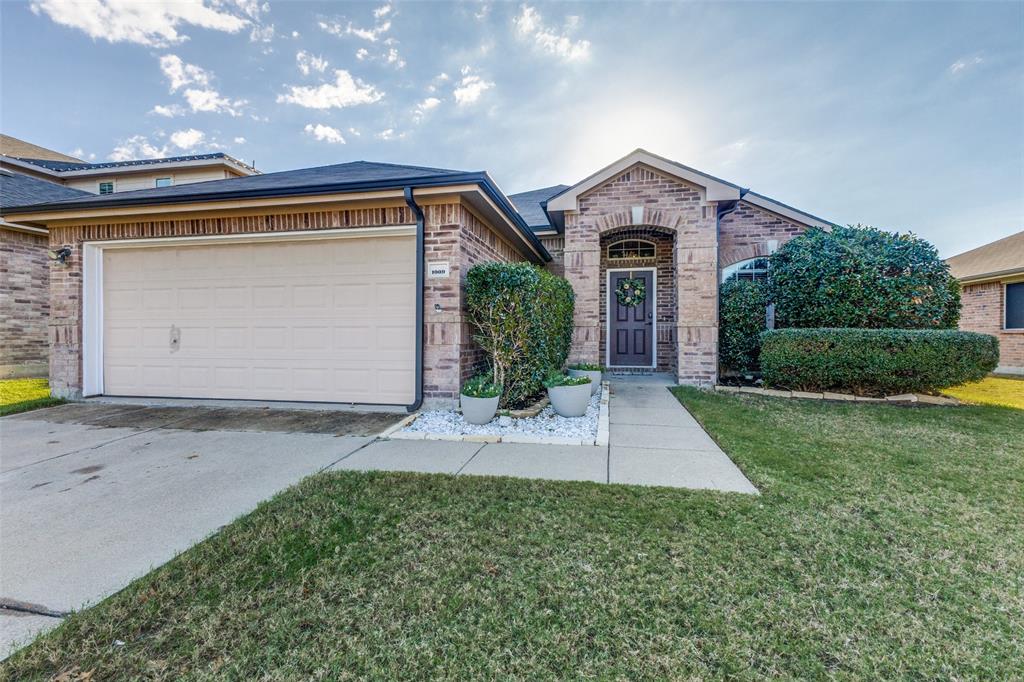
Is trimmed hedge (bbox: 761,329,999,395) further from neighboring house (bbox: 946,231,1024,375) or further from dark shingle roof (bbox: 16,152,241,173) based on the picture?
dark shingle roof (bbox: 16,152,241,173)

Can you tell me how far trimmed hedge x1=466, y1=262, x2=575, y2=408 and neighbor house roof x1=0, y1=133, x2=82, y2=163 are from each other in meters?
24.7

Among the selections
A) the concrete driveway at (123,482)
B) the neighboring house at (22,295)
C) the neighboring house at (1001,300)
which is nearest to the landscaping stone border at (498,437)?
the concrete driveway at (123,482)

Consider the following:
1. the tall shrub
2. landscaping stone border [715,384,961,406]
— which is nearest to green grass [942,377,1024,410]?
landscaping stone border [715,384,961,406]

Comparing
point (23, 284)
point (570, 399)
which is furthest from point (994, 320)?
point (23, 284)

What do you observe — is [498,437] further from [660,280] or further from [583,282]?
[660,280]

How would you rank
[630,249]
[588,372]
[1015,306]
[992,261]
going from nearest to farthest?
[588,372] → [630,249] → [1015,306] → [992,261]

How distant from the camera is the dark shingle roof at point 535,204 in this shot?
31.7 feet

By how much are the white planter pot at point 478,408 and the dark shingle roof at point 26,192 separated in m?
9.29

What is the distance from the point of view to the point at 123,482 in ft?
10.5

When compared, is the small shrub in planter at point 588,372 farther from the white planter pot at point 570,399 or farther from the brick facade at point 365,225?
the brick facade at point 365,225

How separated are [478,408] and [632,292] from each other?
6.19 m

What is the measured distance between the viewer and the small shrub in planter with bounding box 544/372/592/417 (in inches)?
200

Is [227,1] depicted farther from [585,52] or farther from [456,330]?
[456,330]

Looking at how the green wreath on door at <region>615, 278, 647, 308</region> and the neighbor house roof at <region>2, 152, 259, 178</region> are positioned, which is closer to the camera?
the green wreath on door at <region>615, 278, 647, 308</region>
